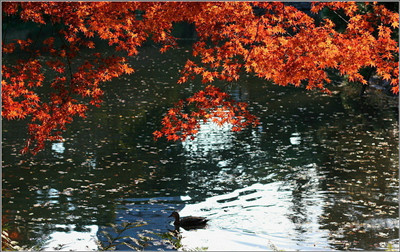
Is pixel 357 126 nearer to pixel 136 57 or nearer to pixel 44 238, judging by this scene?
pixel 44 238

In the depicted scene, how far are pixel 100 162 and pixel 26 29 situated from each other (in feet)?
97.0

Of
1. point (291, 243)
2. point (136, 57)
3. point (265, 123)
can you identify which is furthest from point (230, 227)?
point (136, 57)

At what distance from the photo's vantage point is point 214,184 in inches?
523

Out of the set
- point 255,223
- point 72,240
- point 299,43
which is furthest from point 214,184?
point 299,43

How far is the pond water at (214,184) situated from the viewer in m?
10.3

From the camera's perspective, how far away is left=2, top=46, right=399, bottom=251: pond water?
33.9 feet

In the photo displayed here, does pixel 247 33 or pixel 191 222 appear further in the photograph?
pixel 191 222

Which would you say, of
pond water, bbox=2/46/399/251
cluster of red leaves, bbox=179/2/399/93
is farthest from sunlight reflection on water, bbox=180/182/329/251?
cluster of red leaves, bbox=179/2/399/93

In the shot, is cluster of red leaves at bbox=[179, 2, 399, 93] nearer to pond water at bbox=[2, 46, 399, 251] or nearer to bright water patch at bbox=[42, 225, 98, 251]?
pond water at bbox=[2, 46, 399, 251]

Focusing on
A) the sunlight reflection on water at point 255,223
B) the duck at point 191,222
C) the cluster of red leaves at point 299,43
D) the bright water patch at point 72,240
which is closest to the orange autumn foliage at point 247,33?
the cluster of red leaves at point 299,43

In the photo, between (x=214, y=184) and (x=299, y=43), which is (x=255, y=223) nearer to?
(x=214, y=184)

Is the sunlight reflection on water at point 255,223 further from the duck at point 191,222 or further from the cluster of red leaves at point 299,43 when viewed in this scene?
the cluster of red leaves at point 299,43

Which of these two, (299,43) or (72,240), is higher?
(299,43)

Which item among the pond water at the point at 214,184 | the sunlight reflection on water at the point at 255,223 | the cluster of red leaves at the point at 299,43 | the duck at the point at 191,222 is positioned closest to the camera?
the cluster of red leaves at the point at 299,43
